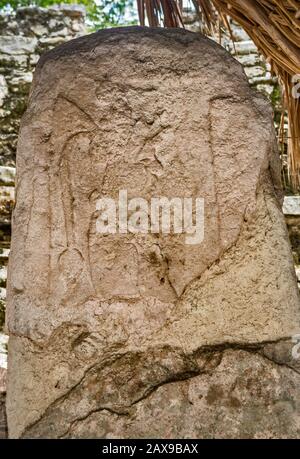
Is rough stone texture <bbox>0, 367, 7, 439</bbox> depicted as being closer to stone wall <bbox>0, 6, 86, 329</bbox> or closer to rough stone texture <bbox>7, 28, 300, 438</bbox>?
rough stone texture <bbox>7, 28, 300, 438</bbox>

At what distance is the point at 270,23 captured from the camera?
2402mm

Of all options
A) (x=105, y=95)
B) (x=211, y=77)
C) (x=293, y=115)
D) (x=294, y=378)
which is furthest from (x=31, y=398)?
(x=293, y=115)

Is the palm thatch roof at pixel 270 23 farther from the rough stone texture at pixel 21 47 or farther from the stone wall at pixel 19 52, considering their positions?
the rough stone texture at pixel 21 47

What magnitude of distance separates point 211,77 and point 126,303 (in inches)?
26.1

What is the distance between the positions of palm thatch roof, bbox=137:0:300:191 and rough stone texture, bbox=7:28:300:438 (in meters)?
0.52

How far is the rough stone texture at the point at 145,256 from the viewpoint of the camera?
5.77 feet

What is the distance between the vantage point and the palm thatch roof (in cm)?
237

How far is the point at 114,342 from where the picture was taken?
5.94 ft

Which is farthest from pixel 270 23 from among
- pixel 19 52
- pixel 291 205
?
pixel 19 52

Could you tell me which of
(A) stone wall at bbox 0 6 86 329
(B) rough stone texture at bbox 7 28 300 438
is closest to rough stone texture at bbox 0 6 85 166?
(A) stone wall at bbox 0 6 86 329

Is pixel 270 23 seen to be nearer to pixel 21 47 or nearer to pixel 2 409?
pixel 2 409

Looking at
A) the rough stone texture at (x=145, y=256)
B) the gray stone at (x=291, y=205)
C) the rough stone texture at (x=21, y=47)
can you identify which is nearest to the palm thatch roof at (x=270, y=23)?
the rough stone texture at (x=145, y=256)
